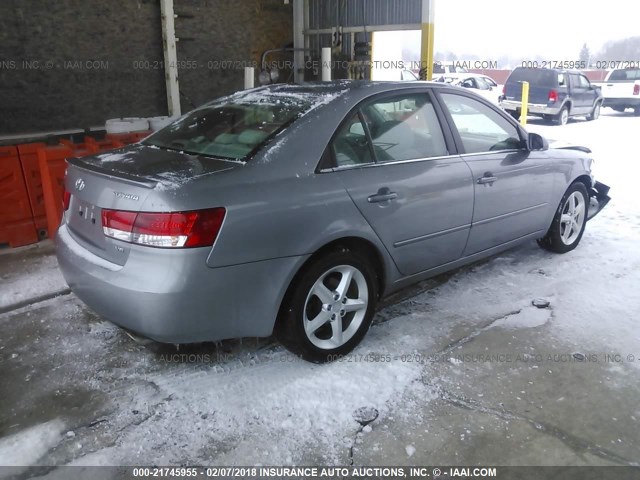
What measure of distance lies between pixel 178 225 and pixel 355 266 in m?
1.09

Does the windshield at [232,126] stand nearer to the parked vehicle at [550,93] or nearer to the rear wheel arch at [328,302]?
the rear wheel arch at [328,302]

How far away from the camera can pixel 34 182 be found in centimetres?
523

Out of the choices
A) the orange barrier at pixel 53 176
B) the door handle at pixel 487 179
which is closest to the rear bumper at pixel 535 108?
the door handle at pixel 487 179

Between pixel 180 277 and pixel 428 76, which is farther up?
pixel 428 76

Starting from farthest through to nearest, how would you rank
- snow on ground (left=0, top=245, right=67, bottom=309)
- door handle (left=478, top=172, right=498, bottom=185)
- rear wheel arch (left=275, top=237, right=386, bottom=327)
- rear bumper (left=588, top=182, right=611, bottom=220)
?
1. rear bumper (left=588, top=182, right=611, bottom=220)
2. snow on ground (left=0, top=245, right=67, bottom=309)
3. door handle (left=478, top=172, right=498, bottom=185)
4. rear wheel arch (left=275, top=237, right=386, bottom=327)

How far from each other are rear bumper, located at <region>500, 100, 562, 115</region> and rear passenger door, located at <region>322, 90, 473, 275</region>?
512 inches

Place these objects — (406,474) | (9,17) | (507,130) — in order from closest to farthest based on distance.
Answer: (406,474) → (507,130) → (9,17)

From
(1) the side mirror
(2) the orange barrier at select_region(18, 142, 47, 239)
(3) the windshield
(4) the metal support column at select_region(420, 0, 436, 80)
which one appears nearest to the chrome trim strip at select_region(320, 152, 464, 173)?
(3) the windshield

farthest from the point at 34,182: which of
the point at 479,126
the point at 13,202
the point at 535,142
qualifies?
the point at 535,142

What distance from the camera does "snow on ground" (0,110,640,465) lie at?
2.52 m

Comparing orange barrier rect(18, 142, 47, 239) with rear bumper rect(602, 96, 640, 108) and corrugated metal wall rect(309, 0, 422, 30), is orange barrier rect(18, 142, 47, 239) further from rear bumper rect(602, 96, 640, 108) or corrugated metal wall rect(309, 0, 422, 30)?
rear bumper rect(602, 96, 640, 108)

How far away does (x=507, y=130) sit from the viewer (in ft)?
13.9

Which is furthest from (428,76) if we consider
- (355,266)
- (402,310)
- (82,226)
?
(82,226)

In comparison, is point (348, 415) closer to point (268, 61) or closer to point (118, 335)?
point (118, 335)
